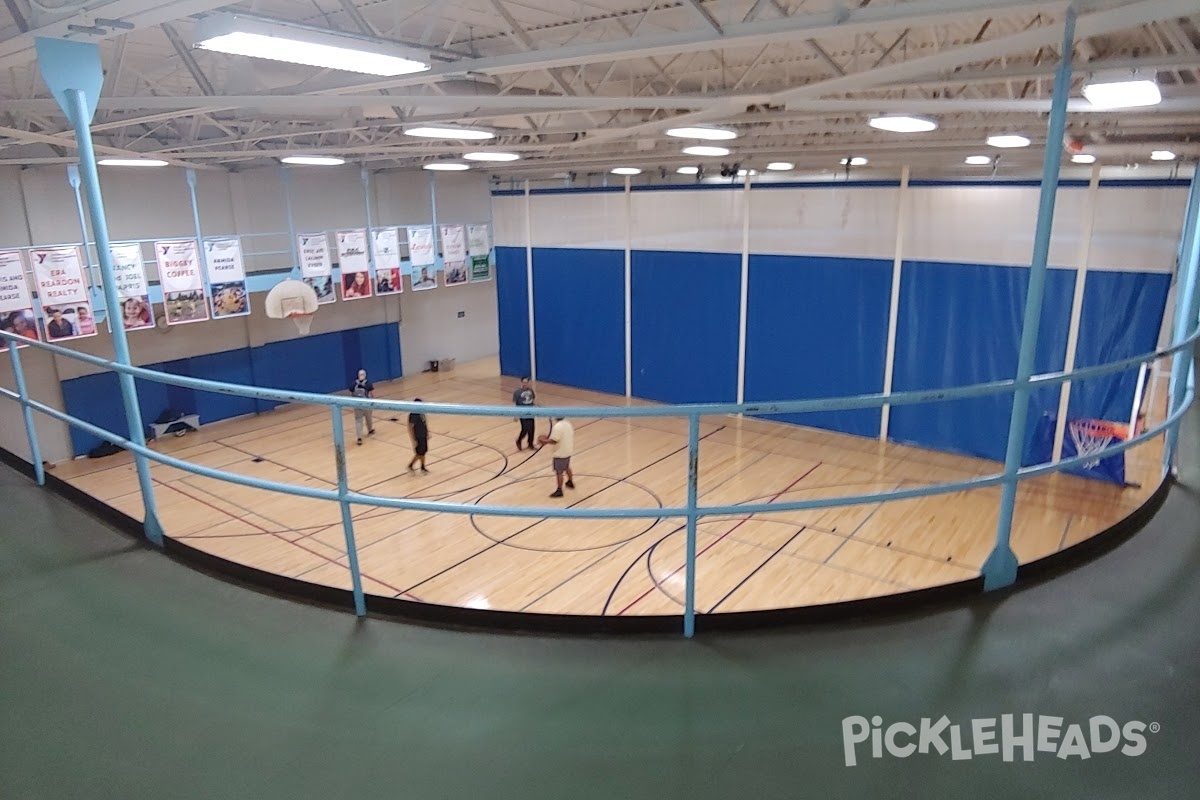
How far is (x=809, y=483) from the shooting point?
12.7 m

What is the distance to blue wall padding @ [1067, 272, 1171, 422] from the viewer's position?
1164 centimetres

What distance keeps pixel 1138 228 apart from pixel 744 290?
21.9ft

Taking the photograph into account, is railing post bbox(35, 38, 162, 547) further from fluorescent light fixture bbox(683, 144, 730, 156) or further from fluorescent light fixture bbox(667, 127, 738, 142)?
fluorescent light fixture bbox(683, 144, 730, 156)

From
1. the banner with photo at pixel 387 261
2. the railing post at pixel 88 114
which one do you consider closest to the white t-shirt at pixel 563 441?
the railing post at pixel 88 114

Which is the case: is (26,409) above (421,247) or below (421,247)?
below

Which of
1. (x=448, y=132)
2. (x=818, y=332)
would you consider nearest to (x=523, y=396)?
(x=448, y=132)

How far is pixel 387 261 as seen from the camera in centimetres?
1822

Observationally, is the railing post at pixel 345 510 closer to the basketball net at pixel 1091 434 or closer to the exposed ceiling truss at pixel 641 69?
the exposed ceiling truss at pixel 641 69

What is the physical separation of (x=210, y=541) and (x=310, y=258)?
824 cm

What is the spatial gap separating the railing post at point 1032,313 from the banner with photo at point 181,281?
48.7 feet

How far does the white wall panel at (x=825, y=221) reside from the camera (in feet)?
45.9

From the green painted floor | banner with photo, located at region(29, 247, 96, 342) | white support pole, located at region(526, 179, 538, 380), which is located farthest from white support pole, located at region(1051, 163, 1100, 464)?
banner with photo, located at region(29, 247, 96, 342)

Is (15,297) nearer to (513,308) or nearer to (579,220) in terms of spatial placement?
(513,308)

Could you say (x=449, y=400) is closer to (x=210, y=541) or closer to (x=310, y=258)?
(x=310, y=258)
